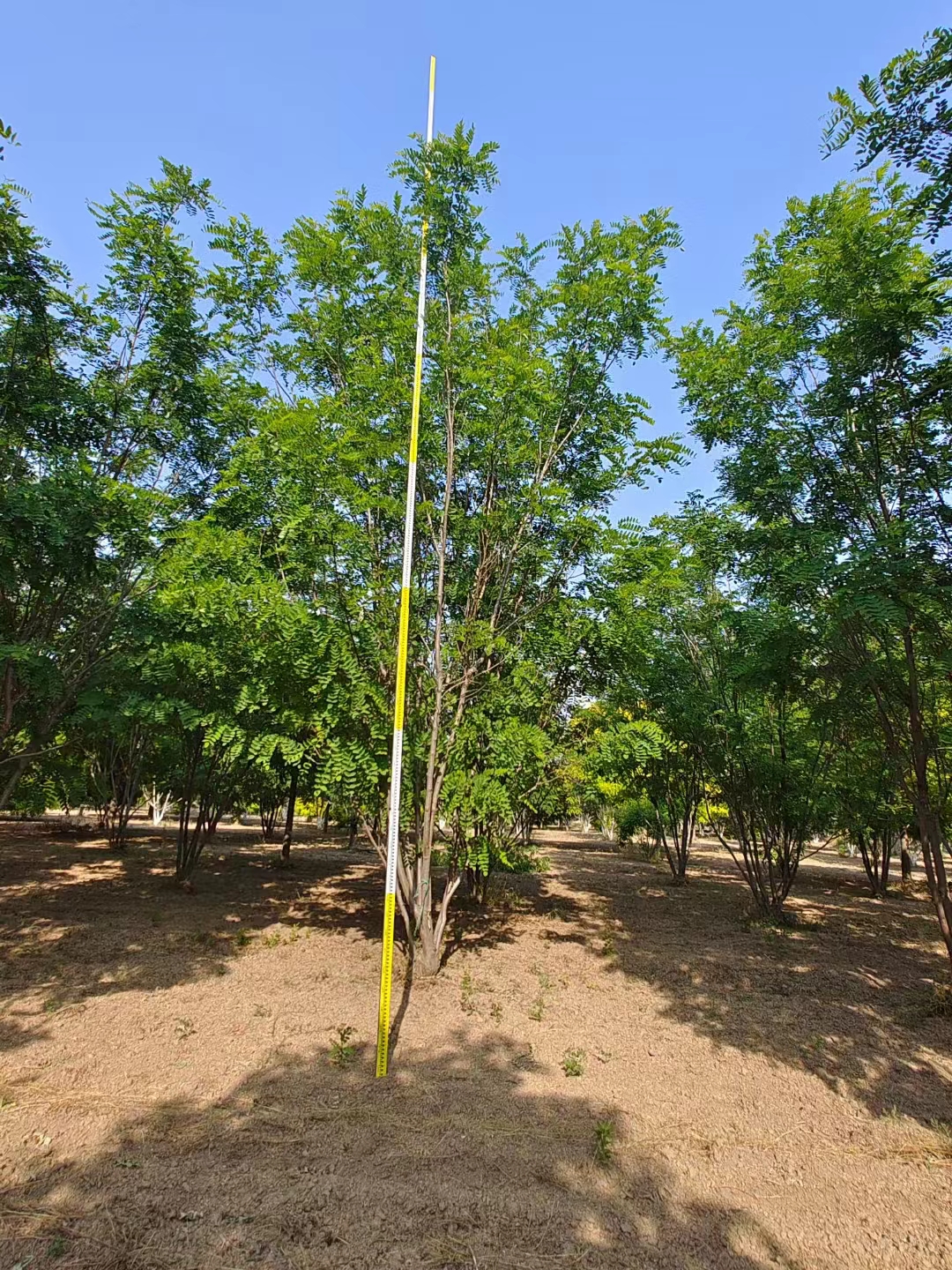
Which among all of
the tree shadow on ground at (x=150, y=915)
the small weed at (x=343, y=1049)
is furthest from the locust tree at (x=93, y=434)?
the small weed at (x=343, y=1049)

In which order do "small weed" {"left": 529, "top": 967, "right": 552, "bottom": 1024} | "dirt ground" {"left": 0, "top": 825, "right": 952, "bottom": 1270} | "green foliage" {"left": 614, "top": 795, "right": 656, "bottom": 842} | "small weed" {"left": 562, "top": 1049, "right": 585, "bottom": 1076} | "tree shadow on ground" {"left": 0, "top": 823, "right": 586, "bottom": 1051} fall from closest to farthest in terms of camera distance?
"dirt ground" {"left": 0, "top": 825, "right": 952, "bottom": 1270}
"small weed" {"left": 562, "top": 1049, "right": 585, "bottom": 1076}
"small weed" {"left": 529, "top": 967, "right": 552, "bottom": 1024}
"tree shadow on ground" {"left": 0, "top": 823, "right": 586, "bottom": 1051}
"green foliage" {"left": 614, "top": 795, "right": 656, "bottom": 842}

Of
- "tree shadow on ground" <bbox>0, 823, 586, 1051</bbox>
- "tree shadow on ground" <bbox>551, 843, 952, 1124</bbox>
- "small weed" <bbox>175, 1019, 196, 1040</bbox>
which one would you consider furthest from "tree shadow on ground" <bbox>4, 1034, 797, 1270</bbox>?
"tree shadow on ground" <bbox>0, 823, 586, 1051</bbox>

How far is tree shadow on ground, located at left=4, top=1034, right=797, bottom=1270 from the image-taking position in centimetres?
245

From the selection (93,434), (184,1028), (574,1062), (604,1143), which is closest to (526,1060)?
(574,1062)

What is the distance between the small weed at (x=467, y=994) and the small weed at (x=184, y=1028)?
210 centimetres

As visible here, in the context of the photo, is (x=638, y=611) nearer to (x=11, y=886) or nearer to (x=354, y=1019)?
(x=354, y=1019)

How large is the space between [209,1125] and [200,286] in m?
7.87

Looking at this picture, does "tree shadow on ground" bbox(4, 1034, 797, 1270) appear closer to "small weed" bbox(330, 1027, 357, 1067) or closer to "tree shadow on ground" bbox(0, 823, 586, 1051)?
"small weed" bbox(330, 1027, 357, 1067)

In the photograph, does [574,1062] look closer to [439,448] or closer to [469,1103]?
[469,1103]

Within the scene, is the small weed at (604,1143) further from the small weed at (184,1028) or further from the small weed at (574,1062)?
the small weed at (184,1028)

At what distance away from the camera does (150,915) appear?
8.08 meters

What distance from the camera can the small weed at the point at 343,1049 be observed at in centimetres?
417

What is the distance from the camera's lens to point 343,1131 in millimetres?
3314

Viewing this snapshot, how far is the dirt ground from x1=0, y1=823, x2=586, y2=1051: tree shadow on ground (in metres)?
0.07
